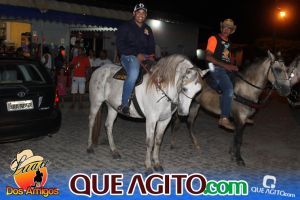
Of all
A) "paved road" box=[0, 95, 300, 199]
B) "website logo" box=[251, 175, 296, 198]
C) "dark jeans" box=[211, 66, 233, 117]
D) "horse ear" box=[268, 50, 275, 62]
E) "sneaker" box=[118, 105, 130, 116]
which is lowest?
"paved road" box=[0, 95, 300, 199]

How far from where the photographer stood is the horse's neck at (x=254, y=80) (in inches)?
317

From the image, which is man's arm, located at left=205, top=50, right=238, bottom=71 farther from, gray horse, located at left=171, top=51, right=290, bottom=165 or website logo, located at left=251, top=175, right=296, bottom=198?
website logo, located at left=251, top=175, right=296, bottom=198

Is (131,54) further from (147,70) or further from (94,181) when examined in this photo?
(94,181)

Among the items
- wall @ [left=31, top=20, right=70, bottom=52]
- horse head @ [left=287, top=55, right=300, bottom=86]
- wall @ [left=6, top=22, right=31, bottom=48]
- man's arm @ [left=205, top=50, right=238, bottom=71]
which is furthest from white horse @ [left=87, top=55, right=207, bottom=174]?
wall @ [left=6, top=22, right=31, bottom=48]

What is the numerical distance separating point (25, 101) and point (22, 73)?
41.4 inches

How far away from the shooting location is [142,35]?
291 inches

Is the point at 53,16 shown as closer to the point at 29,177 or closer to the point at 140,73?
the point at 140,73

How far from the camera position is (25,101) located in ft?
23.0

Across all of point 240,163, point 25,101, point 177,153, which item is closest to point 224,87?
point 240,163

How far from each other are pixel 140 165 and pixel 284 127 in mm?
7047

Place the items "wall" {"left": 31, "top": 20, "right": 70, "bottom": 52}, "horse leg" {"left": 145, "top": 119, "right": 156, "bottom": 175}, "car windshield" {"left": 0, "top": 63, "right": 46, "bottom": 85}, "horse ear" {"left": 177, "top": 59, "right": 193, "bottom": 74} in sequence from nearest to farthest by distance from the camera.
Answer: "horse ear" {"left": 177, "top": 59, "right": 193, "bottom": 74} → "horse leg" {"left": 145, "top": 119, "right": 156, "bottom": 175} → "car windshield" {"left": 0, "top": 63, "right": 46, "bottom": 85} → "wall" {"left": 31, "top": 20, "right": 70, "bottom": 52}

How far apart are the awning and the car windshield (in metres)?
8.99

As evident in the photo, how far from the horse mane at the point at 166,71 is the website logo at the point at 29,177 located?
96.6 inches

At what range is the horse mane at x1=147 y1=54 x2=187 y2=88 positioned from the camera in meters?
Result: 6.64
